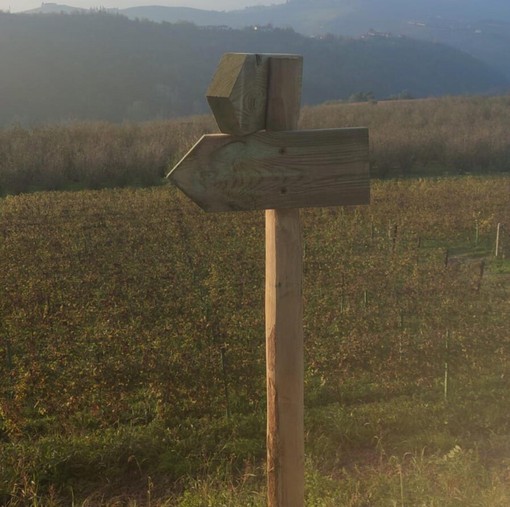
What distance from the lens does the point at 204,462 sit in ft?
15.6

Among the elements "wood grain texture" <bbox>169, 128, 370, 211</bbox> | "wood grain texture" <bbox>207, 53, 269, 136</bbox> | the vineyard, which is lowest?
the vineyard

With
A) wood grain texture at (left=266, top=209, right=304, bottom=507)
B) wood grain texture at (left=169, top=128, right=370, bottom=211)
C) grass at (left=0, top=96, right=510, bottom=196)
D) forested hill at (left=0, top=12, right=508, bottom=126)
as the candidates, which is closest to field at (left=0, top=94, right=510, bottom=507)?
wood grain texture at (left=266, top=209, right=304, bottom=507)

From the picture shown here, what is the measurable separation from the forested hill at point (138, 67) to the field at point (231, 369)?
1658 inches

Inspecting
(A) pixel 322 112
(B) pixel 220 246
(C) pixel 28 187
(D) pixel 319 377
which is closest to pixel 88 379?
(D) pixel 319 377

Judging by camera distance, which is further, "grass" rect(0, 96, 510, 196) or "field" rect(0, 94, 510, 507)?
"grass" rect(0, 96, 510, 196)

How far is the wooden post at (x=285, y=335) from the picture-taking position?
6.91 ft

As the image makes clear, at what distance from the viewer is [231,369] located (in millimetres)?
6281

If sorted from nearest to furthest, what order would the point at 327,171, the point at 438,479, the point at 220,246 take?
the point at 327,171, the point at 438,479, the point at 220,246

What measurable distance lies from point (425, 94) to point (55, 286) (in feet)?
332

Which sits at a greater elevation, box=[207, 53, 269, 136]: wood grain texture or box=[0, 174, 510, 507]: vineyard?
box=[207, 53, 269, 136]: wood grain texture

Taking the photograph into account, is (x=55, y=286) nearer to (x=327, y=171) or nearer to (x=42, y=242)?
(x=42, y=242)

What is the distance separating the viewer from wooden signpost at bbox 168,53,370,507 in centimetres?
200

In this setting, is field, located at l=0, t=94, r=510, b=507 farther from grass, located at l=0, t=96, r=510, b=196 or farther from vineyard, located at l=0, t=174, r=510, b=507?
grass, located at l=0, t=96, r=510, b=196

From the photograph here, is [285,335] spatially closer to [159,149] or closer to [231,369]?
[231,369]
